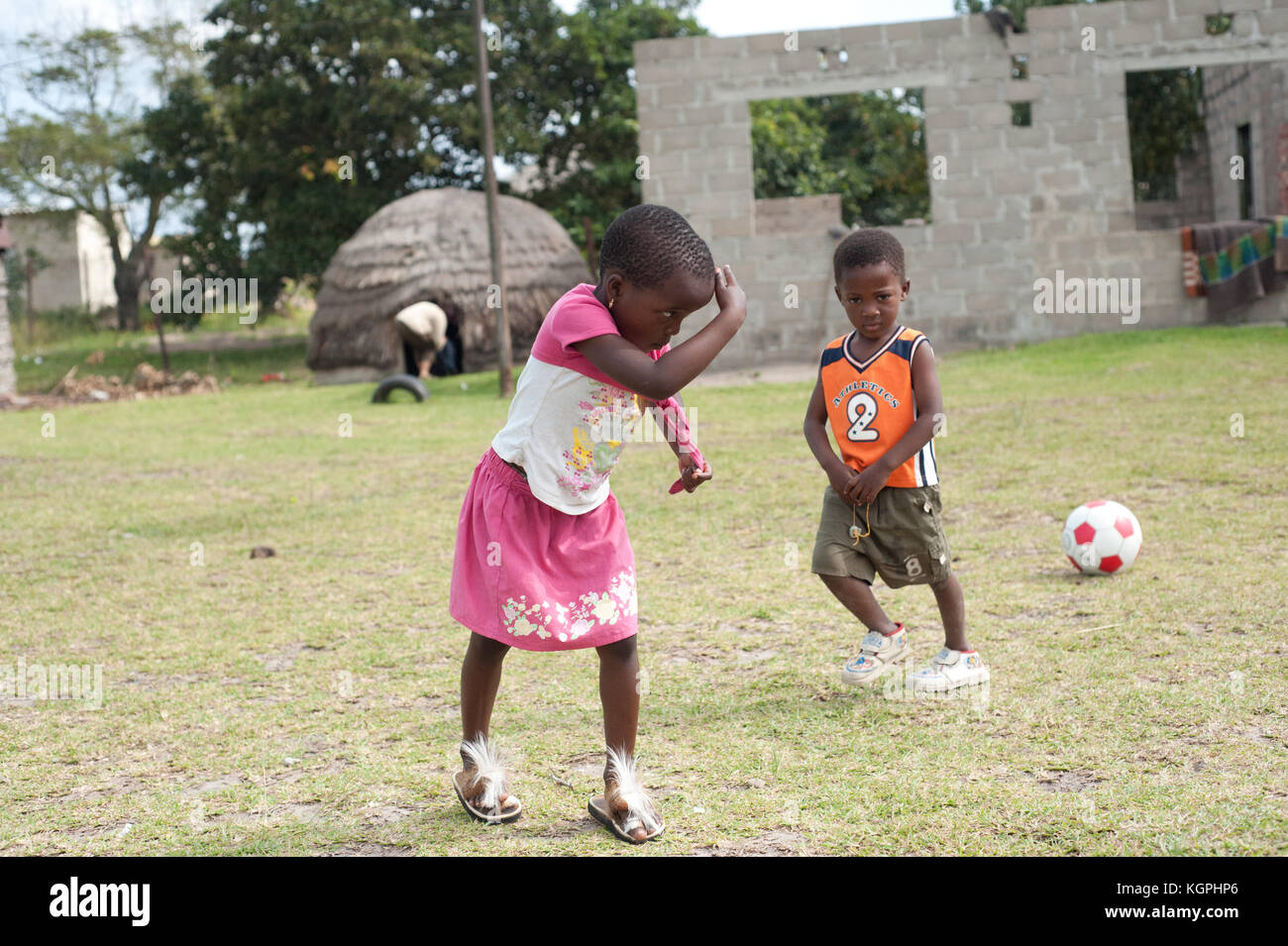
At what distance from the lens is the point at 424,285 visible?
760 inches

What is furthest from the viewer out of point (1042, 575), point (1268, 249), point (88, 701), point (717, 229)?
point (717, 229)

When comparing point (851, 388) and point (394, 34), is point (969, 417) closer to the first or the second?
point (851, 388)

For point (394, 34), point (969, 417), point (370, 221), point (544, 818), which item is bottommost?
point (544, 818)

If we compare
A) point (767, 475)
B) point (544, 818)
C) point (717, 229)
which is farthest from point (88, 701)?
point (717, 229)

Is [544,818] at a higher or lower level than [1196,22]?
lower

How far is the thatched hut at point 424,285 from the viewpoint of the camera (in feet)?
63.7

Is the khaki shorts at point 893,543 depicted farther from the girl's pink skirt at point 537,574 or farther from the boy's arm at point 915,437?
the girl's pink skirt at point 537,574

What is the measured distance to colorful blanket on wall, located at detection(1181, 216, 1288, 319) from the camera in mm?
14789

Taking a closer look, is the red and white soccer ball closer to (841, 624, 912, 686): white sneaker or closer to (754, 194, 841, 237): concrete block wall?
(841, 624, 912, 686): white sneaker

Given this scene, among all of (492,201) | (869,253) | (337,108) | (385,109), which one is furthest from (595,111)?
(869,253)

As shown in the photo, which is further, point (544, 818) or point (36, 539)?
point (36, 539)

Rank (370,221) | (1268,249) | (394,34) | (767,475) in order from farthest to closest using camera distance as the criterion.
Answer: (394,34) → (370,221) → (1268,249) → (767,475)

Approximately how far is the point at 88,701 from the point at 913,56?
45.9 feet
